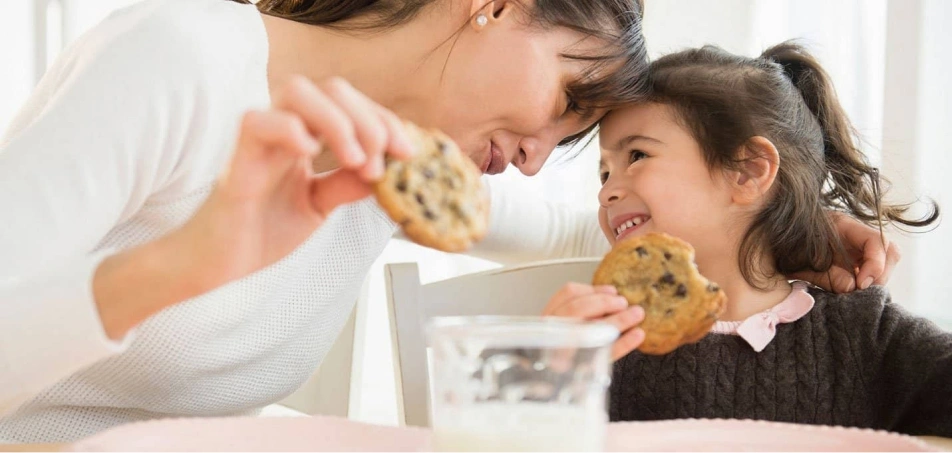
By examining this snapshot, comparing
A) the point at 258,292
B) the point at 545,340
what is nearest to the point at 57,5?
the point at 258,292

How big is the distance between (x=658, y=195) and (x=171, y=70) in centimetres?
76

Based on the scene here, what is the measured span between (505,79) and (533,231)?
0.54 m

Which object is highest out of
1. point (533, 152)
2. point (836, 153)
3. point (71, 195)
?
point (71, 195)

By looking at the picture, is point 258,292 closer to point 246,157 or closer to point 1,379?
point 1,379

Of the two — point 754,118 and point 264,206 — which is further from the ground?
point 264,206

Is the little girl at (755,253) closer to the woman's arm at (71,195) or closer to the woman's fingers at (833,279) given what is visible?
the woman's fingers at (833,279)

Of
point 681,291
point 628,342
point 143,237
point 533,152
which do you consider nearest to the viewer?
point 628,342

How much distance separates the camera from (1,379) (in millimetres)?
809

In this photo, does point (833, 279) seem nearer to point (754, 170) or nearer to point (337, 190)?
point (754, 170)

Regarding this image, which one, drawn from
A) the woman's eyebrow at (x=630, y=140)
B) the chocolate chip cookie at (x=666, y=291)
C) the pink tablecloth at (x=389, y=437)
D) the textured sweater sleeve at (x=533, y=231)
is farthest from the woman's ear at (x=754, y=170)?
the pink tablecloth at (x=389, y=437)

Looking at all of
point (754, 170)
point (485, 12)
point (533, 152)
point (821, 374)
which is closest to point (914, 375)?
point (821, 374)

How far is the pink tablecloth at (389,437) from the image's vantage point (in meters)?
0.67

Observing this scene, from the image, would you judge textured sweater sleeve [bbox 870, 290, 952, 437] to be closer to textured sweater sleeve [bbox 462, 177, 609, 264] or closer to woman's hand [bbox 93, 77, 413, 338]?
textured sweater sleeve [bbox 462, 177, 609, 264]

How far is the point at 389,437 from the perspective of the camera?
Result: 74cm
